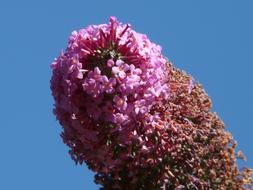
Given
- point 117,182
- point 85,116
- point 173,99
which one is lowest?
point 117,182

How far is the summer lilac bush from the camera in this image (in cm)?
334

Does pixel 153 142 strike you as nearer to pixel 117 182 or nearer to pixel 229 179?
pixel 117 182

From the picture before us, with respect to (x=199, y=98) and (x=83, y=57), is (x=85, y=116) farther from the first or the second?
(x=199, y=98)

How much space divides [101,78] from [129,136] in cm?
42

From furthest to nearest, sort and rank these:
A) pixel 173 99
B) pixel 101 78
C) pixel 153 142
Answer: pixel 173 99, pixel 153 142, pixel 101 78

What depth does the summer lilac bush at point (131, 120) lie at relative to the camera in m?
3.34

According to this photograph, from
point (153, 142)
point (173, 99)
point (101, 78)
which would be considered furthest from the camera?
point (173, 99)

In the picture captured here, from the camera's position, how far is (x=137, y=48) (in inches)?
139

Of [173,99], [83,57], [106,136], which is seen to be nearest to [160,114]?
A: [173,99]

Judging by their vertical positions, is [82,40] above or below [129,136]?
above

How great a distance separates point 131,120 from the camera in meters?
3.38

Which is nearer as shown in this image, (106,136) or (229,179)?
(106,136)

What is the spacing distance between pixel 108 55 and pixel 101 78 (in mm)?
218

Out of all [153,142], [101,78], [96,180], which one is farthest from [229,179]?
[101,78]
